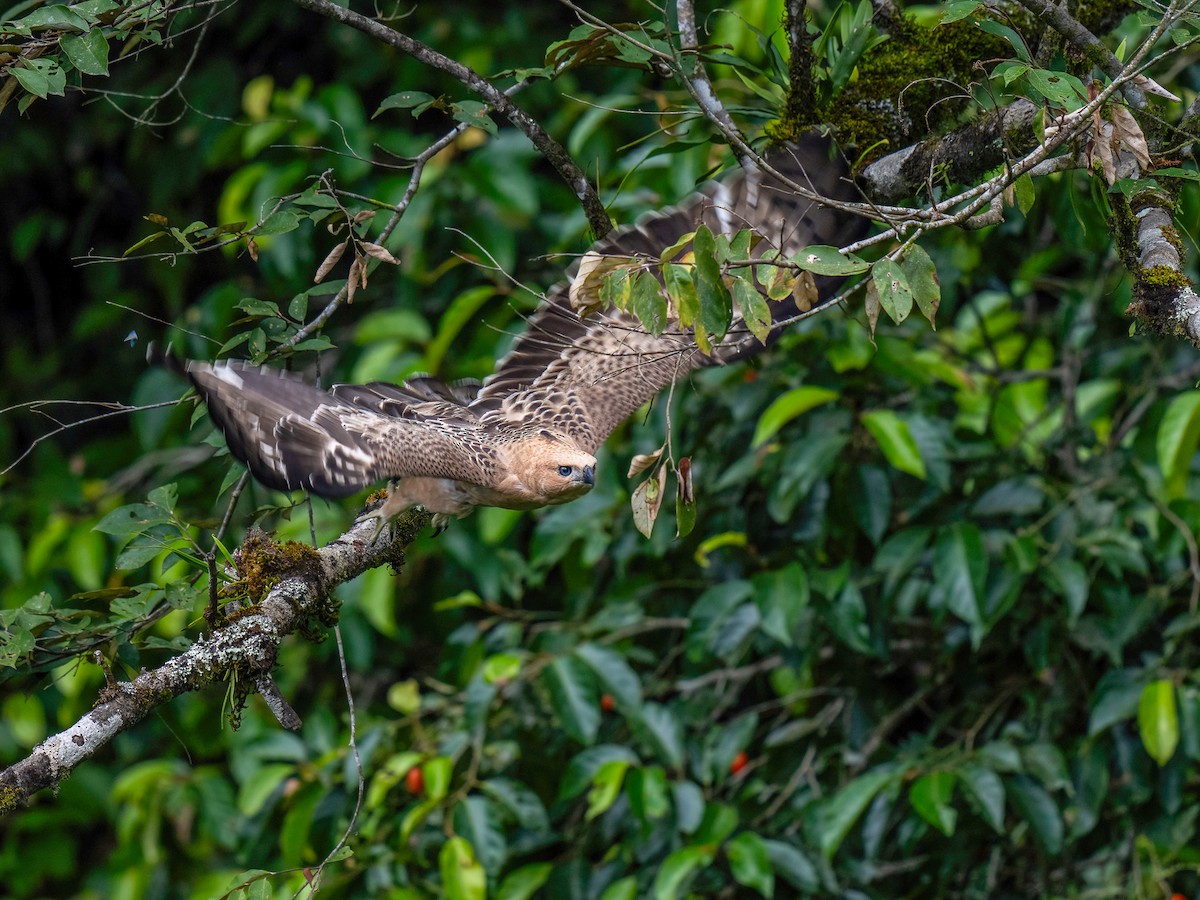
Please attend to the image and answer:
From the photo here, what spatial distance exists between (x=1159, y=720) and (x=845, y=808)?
34.1 inches

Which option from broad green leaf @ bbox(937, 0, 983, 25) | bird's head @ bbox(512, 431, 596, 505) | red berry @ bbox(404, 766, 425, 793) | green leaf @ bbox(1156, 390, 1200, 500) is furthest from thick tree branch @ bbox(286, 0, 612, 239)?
red berry @ bbox(404, 766, 425, 793)

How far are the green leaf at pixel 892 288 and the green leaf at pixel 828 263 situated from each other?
0.10 ft

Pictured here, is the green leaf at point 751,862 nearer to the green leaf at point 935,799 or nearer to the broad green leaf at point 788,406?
the green leaf at point 935,799

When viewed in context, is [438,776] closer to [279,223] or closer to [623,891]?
[623,891]

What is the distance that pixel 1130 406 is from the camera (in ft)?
14.3

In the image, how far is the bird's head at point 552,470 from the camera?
330cm

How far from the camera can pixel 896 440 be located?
3.74 m

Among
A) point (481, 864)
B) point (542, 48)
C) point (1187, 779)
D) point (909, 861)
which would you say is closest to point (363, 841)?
point (481, 864)

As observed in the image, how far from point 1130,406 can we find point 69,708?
4.22 metres

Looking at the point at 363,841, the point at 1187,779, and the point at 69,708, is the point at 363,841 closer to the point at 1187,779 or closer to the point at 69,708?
the point at 69,708

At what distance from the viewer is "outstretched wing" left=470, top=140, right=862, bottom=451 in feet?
11.0

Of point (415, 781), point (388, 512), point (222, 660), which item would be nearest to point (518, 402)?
point (388, 512)

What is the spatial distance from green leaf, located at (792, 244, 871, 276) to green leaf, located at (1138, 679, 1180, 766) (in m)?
2.05

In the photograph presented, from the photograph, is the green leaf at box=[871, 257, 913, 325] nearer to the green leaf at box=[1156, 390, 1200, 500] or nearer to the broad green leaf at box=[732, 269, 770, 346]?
the broad green leaf at box=[732, 269, 770, 346]
